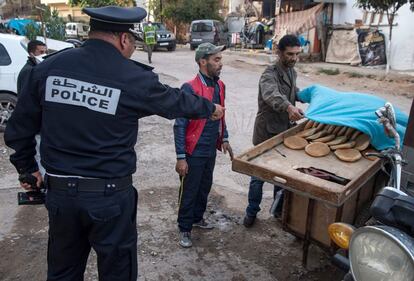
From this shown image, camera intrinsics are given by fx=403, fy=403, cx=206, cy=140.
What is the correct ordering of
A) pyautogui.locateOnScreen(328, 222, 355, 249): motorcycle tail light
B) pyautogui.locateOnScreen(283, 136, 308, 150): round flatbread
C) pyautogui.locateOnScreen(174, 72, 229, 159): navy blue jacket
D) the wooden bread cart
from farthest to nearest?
pyautogui.locateOnScreen(174, 72, 229, 159): navy blue jacket
pyautogui.locateOnScreen(283, 136, 308, 150): round flatbread
the wooden bread cart
pyautogui.locateOnScreen(328, 222, 355, 249): motorcycle tail light

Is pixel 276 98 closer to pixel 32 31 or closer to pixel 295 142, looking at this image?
pixel 295 142

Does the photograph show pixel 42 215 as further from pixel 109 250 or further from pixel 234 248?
pixel 109 250

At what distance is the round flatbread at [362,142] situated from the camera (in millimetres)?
2939

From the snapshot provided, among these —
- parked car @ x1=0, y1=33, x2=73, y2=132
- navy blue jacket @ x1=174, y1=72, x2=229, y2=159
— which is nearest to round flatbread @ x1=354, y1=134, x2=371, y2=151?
navy blue jacket @ x1=174, y1=72, x2=229, y2=159

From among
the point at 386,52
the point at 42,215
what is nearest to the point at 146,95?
the point at 42,215

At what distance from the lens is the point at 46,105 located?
2045 mm

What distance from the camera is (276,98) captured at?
342 centimetres

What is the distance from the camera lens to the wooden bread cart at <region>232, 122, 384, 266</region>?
243 centimetres

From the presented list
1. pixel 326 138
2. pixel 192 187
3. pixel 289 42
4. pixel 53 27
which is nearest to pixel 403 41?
pixel 53 27

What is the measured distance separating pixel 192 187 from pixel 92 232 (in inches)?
55.5

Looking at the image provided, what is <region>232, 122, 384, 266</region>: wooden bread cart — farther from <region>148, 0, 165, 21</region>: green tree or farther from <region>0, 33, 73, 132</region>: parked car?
<region>148, 0, 165, 21</region>: green tree

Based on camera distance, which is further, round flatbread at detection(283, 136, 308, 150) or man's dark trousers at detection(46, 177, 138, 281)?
round flatbread at detection(283, 136, 308, 150)

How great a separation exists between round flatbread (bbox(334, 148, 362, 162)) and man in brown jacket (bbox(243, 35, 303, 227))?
1.72ft

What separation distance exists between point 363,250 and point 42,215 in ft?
11.5
